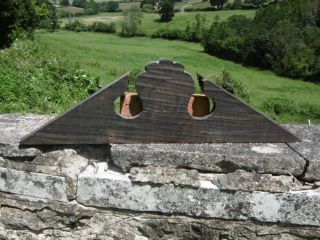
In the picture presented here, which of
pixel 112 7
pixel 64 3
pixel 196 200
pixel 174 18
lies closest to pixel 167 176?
pixel 196 200

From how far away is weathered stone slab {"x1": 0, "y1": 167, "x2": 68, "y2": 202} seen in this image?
102 inches

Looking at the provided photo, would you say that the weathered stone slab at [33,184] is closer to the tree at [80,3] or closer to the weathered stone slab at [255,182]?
the weathered stone slab at [255,182]

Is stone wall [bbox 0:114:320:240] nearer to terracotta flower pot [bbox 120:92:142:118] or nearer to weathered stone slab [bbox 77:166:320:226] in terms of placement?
weathered stone slab [bbox 77:166:320:226]

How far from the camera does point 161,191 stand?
2.52 metres

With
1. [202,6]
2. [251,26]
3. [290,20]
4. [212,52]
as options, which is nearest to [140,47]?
[212,52]

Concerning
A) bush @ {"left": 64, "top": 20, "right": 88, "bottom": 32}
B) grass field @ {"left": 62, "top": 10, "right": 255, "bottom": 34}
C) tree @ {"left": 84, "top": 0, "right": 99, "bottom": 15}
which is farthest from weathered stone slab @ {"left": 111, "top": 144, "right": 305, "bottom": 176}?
tree @ {"left": 84, "top": 0, "right": 99, "bottom": 15}

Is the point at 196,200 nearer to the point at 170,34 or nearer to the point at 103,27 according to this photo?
the point at 170,34

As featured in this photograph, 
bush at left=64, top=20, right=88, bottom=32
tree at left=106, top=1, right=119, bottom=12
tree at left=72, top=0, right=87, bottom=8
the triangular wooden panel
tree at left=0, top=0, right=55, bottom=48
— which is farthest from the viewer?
tree at left=72, top=0, right=87, bottom=8

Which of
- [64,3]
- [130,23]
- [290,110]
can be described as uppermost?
[64,3]

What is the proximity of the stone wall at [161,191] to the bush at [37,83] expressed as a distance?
762 centimetres

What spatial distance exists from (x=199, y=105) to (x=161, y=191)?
558 millimetres

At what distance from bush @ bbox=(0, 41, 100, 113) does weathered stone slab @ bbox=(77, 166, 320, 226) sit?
7.83 m

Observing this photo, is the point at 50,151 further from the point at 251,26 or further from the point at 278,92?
the point at 251,26

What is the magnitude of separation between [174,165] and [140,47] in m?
38.6
